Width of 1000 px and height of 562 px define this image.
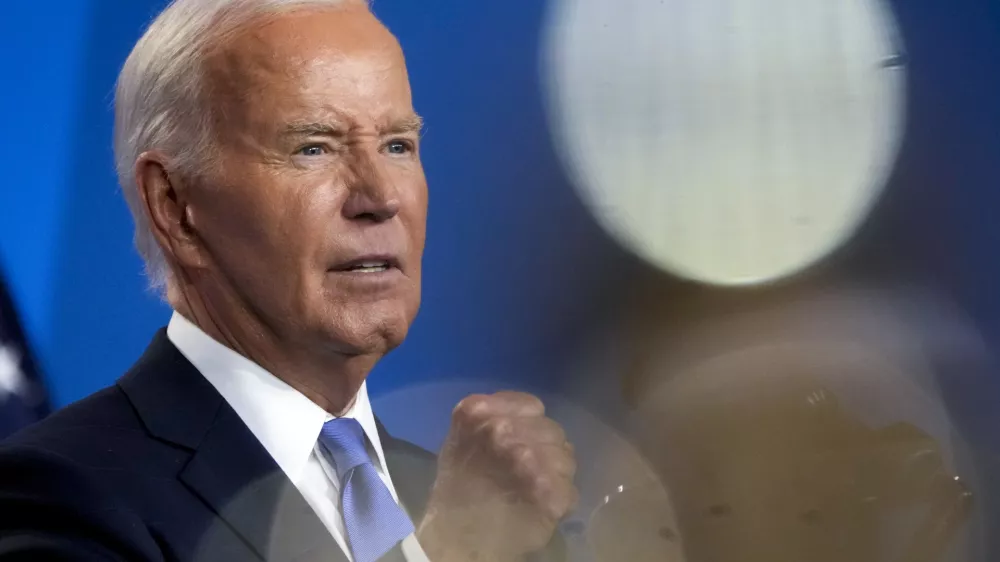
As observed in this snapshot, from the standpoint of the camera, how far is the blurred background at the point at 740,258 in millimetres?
1262

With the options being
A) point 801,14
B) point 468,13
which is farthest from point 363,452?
point 801,14

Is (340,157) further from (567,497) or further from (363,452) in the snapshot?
(567,497)

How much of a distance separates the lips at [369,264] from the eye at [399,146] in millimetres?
112

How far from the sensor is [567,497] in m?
1.23

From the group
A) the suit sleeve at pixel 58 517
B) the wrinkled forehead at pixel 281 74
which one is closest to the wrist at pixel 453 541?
the suit sleeve at pixel 58 517

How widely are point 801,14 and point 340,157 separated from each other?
63cm

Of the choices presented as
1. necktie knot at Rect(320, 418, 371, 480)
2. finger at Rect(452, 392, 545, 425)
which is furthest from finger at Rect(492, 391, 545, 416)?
necktie knot at Rect(320, 418, 371, 480)

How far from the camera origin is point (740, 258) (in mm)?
1306

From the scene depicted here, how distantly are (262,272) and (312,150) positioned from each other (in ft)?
0.42

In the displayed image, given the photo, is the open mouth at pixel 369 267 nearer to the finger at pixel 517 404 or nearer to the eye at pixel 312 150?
the eye at pixel 312 150

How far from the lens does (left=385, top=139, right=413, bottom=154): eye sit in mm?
1074

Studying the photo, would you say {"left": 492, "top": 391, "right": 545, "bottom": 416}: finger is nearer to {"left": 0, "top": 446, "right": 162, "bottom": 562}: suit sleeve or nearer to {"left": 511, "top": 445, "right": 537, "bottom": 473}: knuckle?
{"left": 511, "top": 445, "right": 537, "bottom": 473}: knuckle

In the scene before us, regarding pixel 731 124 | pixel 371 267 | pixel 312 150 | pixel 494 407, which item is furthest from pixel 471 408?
pixel 731 124

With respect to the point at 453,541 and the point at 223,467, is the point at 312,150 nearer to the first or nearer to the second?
the point at 223,467
